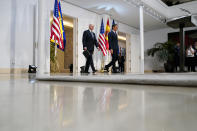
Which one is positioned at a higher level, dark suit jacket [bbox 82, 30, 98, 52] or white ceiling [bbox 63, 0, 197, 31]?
white ceiling [bbox 63, 0, 197, 31]

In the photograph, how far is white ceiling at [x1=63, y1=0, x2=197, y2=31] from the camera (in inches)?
246

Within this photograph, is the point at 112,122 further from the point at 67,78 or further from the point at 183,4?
the point at 183,4

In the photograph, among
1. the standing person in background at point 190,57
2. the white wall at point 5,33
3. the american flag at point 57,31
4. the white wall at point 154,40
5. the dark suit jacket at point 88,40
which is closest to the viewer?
the dark suit jacket at point 88,40

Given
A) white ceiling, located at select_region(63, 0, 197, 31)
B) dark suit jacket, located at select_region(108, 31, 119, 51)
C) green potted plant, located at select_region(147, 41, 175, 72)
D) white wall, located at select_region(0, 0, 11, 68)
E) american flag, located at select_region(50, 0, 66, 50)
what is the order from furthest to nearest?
green potted plant, located at select_region(147, 41, 175, 72), white ceiling, located at select_region(63, 0, 197, 31), white wall, located at select_region(0, 0, 11, 68), american flag, located at select_region(50, 0, 66, 50), dark suit jacket, located at select_region(108, 31, 119, 51)

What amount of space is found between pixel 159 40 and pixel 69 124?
407 inches

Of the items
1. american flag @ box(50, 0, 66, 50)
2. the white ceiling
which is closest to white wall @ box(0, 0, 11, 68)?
american flag @ box(50, 0, 66, 50)

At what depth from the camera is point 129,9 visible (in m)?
6.86

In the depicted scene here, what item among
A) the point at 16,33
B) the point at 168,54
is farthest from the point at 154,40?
the point at 16,33

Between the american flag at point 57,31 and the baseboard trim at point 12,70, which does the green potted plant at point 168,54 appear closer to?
the american flag at point 57,31

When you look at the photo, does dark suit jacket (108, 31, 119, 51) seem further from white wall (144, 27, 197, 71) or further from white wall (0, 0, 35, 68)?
white wall (144, 27, 197, 71)

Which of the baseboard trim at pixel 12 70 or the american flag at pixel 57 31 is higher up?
the american flag at pixel 57 31

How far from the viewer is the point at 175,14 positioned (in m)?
8.05

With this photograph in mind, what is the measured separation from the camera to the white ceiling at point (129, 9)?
625 cm

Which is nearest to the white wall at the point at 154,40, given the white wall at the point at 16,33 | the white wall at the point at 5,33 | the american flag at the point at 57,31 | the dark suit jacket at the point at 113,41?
the dark suit jacket at the point at 113,41
